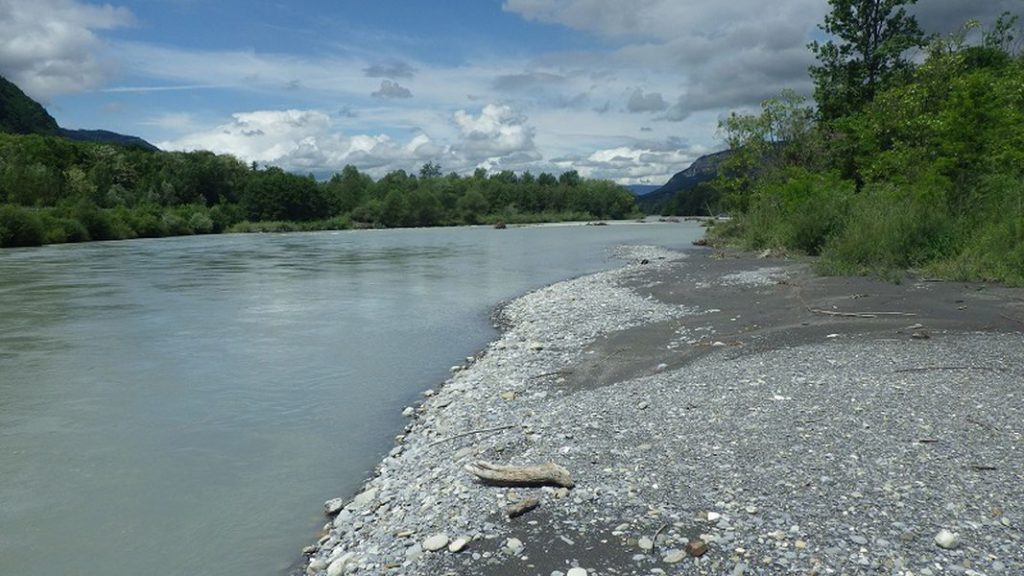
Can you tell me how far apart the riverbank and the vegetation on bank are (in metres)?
9.16

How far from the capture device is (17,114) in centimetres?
18475

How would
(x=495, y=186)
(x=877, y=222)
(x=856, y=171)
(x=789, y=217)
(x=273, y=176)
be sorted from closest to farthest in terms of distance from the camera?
(x=877, y=222), (x=789, y=217), (x=856, y=171), (x=273, y=176), (x=495, y=186)

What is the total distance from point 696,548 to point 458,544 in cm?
198

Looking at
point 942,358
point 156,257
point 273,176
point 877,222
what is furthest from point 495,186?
point 942,358

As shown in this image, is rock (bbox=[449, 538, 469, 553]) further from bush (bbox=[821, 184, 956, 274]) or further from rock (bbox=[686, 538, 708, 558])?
bush (bbox=[821, 184, 956, 274])

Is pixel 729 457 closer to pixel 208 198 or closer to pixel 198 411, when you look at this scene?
pixel 198 411

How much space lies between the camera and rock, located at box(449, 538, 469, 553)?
5898 millimetres

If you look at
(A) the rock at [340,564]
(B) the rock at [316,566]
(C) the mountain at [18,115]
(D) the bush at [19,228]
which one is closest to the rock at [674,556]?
(A) the rock at [340,564]

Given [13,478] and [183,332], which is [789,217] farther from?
[13,478]

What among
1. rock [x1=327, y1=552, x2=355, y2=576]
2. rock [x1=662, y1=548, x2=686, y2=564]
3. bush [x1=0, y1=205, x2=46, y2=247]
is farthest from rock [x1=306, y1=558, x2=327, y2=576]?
bush [x1=0, y1=205, x2=46, y2=247]

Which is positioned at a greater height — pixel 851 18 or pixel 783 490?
pixel 851 18

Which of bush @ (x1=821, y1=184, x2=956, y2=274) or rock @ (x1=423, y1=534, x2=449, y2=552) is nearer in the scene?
rock @ (x1=423, y1=534, x2=449, y2=552)

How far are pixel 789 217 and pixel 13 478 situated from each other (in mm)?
34179

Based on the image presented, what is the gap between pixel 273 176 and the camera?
131125 mm
